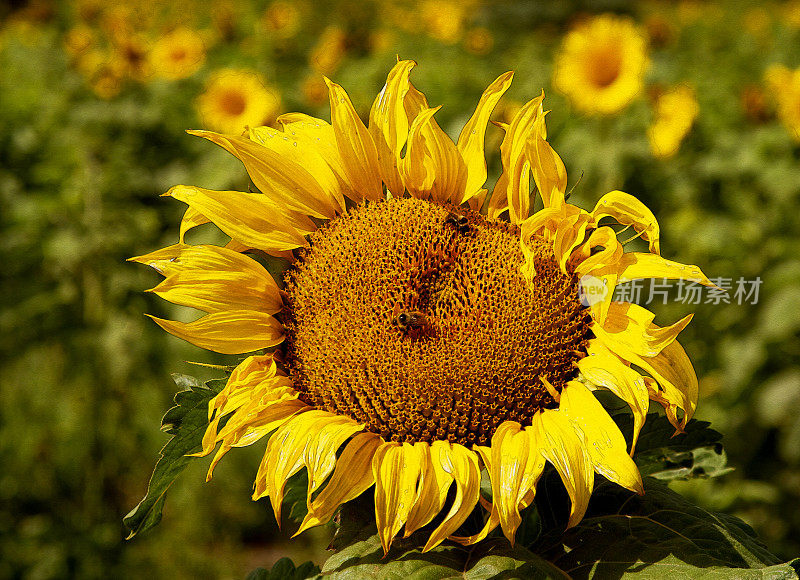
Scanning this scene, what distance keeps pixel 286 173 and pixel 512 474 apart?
582 mm

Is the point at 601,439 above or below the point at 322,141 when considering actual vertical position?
below

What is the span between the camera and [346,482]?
1.08 meters

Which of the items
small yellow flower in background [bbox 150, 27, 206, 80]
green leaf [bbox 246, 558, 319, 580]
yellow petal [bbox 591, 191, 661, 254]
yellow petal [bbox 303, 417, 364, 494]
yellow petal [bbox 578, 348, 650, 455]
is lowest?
green leaf [bbox 246, 558, 319, 580]

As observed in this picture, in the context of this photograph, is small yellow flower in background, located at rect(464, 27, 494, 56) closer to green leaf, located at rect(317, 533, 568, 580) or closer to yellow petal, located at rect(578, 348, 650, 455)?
yellow petal, located at rect(578, 348, 650, 455)

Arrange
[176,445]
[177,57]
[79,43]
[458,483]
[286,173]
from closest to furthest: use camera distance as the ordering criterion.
→ [458,483] < [176,445] < [286,173] < [177,57] < [79,43]

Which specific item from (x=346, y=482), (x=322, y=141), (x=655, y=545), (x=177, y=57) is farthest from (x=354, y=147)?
(x=177, y=57)

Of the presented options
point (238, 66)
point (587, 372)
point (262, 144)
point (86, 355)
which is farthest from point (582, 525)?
point (238, 66)

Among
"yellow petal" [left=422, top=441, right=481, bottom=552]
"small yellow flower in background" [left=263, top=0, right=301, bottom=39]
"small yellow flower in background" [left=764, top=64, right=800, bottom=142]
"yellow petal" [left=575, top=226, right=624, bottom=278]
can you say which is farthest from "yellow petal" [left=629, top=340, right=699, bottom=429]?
"small yellow flower in background" [left=263, top=0, right=301, bottom=39]

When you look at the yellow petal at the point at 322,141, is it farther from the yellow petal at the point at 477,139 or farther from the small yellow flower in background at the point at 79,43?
the small yellow flower in background at the point at 79,43

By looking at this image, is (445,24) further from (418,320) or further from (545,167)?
(418,320)

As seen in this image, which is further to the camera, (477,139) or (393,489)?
(477,139)

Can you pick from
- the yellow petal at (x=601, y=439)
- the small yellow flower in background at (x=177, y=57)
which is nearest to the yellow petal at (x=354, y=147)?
the yellow petal at (x=601, y=439)

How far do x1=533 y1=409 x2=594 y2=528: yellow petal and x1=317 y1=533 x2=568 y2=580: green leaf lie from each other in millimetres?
85

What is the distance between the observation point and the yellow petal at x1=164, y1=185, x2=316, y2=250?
1226 mm
